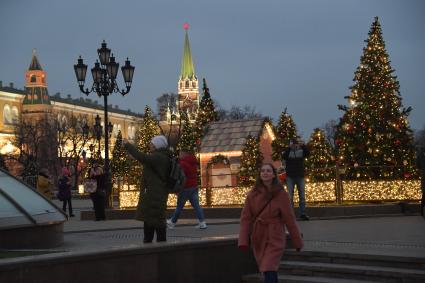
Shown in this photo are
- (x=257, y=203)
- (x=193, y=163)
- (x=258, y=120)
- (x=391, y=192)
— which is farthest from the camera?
(x=258, y=120)

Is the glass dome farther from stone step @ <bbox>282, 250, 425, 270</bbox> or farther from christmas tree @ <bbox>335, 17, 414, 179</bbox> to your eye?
christmas tree @ <bbox>335, 17, 414, 179</bbox>

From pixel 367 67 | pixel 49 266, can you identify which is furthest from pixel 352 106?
pixel 49 266

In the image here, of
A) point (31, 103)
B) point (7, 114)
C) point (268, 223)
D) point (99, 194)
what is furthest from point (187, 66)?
point (268, 223)

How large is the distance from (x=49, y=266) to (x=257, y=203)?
7.47 ft

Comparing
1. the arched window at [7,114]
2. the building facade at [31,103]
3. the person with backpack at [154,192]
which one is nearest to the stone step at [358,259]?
the person with backpack at [154,192]

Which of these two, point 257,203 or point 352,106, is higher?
point 352,106

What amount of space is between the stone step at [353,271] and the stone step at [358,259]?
0.23ft

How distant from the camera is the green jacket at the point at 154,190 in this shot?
9.55m

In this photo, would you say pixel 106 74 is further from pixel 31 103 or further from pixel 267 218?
pixel 31 103

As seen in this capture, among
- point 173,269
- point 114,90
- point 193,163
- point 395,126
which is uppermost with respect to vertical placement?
point 114,90

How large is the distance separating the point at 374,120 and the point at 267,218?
17.4 m

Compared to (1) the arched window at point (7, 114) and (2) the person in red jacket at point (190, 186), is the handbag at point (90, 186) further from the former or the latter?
(1) the arched window at point (7, 114)

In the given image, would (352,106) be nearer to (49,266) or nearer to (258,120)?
(258,120)

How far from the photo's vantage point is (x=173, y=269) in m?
9.03
